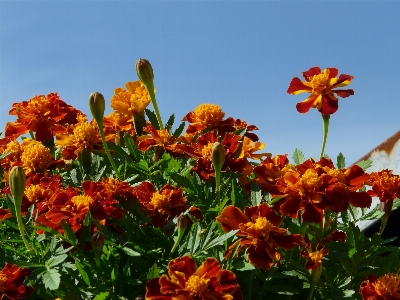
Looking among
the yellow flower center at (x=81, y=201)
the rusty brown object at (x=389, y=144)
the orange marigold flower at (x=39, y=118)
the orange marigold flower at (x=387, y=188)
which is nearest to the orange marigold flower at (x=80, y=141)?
the orange marigold flower at (x=39, y=118)

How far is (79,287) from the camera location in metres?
1.36

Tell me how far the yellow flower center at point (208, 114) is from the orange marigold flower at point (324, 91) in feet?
0.79

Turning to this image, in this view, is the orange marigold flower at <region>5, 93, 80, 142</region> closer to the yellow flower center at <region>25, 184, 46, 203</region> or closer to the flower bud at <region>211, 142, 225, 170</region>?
the yellow flower center at <region>25, 184, 46, 203</region>

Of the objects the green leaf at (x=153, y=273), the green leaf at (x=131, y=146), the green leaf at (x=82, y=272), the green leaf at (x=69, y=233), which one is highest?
the green leaf at (x=131, y=146)

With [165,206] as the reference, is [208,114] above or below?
above

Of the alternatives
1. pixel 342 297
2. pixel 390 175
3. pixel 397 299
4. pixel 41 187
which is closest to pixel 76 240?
pixel 41 187

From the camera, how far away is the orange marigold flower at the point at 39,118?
1995 millimetres

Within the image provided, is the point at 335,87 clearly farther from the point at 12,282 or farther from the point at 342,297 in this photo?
the point at 12,282

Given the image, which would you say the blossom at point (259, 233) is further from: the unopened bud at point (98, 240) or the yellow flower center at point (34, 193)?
the yellow flower center at point (34, 193)

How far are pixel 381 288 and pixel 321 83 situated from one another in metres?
0.73

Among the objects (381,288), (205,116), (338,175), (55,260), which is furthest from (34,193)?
(381,288)

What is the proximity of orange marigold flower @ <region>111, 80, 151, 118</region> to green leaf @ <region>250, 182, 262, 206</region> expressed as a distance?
62 cm

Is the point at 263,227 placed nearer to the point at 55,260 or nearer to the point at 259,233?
the point at 259,233

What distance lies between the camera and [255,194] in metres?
1.51
